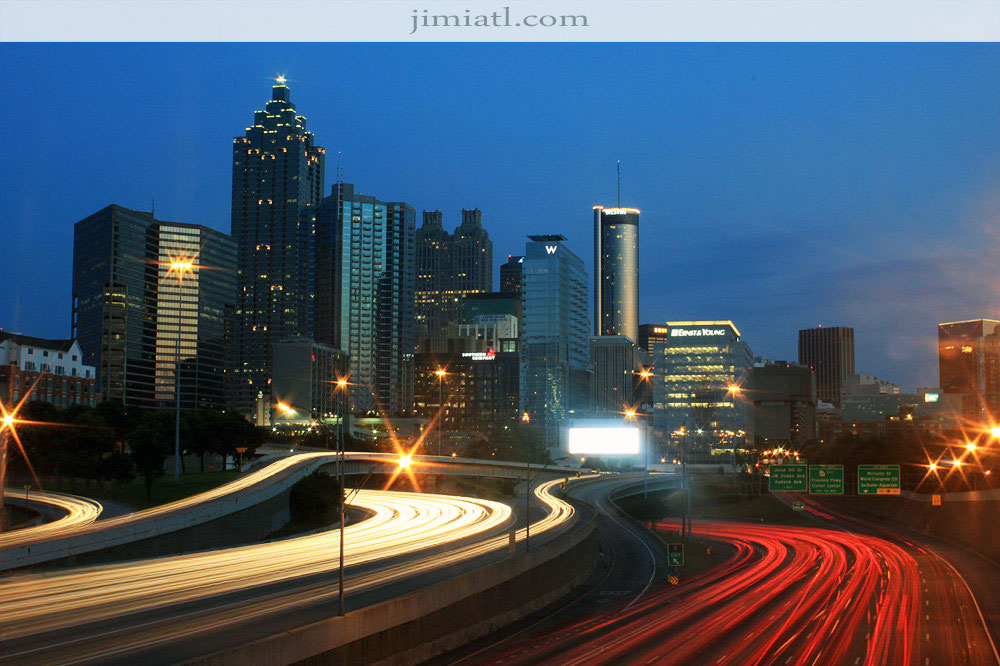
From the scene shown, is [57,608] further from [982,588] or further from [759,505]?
[759,505]

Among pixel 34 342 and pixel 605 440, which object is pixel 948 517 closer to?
pixel 605 440

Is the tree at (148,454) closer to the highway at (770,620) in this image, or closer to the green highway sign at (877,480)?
the highway at (770,620)

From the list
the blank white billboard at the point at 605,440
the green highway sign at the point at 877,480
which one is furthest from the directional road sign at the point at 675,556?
the blank white billboard at the point at 605,440

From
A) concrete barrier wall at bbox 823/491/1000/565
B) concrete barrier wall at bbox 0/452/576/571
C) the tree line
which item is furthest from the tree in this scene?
concrete barrier wall at bbox 823/491/1000/565

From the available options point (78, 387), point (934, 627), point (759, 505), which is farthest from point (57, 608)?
point (78, 387)

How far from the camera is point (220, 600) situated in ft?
132

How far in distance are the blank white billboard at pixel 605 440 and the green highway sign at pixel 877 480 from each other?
5539cm

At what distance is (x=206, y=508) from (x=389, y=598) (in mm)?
35660

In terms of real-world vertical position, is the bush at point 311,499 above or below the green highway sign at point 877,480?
below

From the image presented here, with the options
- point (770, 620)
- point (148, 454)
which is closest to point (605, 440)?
point (148, 454)

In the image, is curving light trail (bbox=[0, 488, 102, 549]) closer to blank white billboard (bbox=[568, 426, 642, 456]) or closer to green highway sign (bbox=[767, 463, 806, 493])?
green highway sign (bbox=[767, 463, 806, 493])

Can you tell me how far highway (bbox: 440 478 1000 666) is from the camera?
43281 millimetres

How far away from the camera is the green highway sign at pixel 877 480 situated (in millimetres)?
82625

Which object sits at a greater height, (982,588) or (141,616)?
(141,616)
